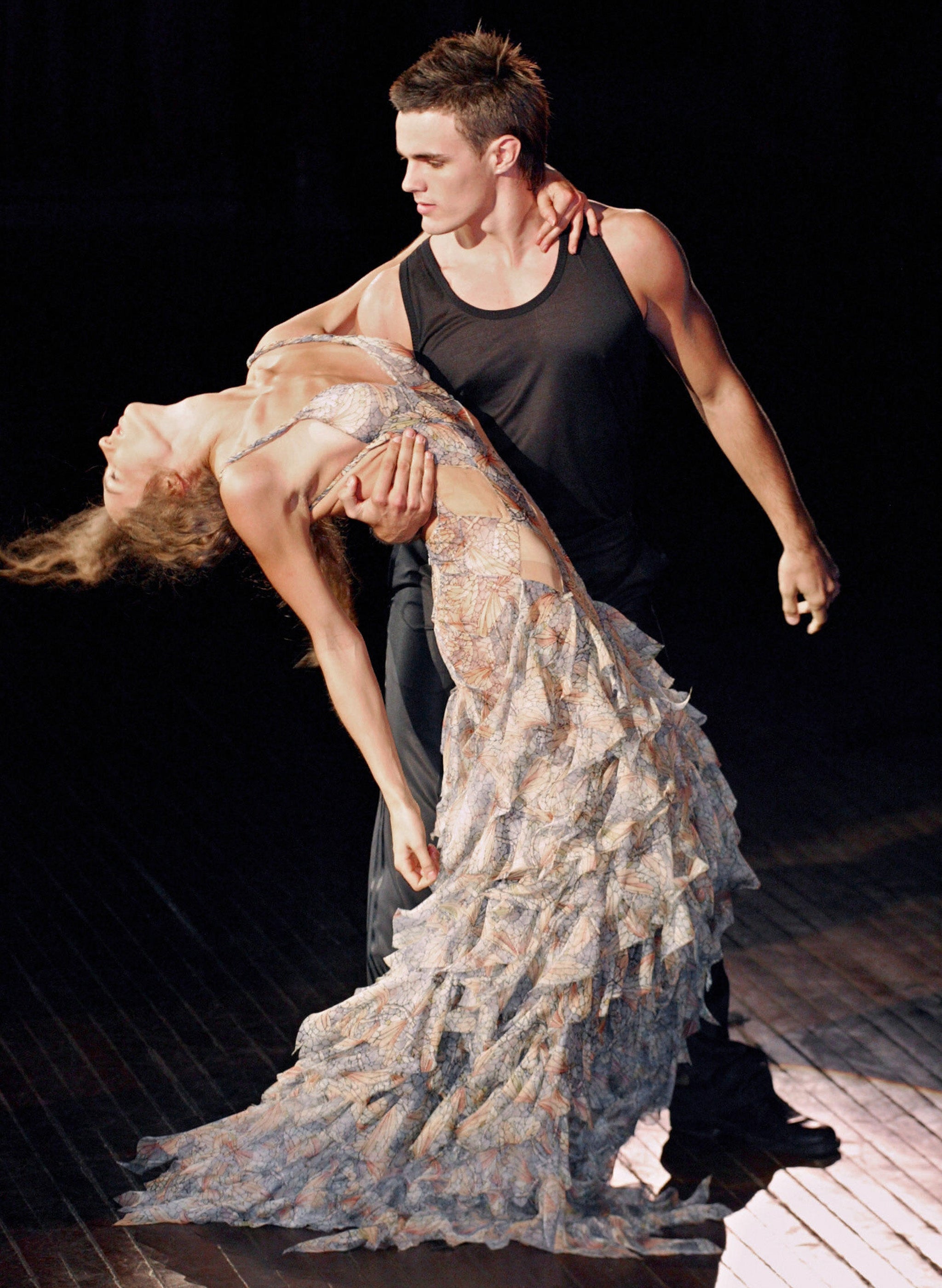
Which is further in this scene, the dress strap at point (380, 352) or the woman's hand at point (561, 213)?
the woman's hand at point (561, 213)

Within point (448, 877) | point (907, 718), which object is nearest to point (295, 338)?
point (448, 877)

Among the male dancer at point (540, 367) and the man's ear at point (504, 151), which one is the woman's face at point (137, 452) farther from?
the man's ear at point (504, 151)

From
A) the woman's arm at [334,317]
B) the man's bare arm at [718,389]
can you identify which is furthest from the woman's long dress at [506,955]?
the man's bare arm at [718,389]

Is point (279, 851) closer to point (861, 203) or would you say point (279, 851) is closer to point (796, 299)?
point (796, 299)

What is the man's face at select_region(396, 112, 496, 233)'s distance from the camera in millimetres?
2951

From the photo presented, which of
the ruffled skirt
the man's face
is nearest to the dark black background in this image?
the ruffled skirt

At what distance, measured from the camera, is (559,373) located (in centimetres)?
313

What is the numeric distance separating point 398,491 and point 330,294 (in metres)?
5.96

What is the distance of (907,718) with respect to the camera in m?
5.04

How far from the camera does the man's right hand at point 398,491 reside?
2855mm

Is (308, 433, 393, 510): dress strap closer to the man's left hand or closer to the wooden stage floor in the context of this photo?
the man's left hand

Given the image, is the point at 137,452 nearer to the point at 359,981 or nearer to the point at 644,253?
the point at 644,253

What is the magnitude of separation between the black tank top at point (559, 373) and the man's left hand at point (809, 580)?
303mm

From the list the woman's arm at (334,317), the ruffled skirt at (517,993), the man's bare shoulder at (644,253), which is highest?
the woman's arm at (334,317)
